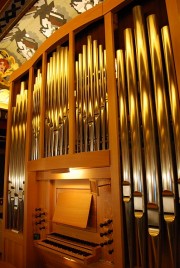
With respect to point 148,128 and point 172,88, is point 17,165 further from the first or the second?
point 172,88

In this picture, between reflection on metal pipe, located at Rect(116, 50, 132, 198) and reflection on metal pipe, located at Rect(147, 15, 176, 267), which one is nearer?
reflection on metal pipe, located at Rect(147, 15, 176, 267)

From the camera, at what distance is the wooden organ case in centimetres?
219

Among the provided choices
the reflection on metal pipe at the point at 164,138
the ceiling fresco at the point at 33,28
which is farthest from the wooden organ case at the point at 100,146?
the ceiling fresco at the point at 33,28

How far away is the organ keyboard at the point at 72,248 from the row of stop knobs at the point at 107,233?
14 centimetres

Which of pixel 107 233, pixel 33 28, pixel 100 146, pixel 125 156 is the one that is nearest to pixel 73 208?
pixel 107 233

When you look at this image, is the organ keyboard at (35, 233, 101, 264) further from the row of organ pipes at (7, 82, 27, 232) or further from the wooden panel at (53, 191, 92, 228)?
the row of organ pipes at (7, 82, 27, 232)

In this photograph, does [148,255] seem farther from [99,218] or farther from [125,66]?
[125,66]

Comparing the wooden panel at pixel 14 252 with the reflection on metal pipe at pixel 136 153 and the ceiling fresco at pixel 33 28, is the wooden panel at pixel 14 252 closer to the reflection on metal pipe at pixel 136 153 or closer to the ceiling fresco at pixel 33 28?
the reflection on metal pipe at pixel 136 153

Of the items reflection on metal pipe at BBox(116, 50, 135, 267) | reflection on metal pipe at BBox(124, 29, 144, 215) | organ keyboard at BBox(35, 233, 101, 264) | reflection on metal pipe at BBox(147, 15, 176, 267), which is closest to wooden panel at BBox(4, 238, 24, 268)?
organ keyboard at BBox(35, 233, 101, 264)

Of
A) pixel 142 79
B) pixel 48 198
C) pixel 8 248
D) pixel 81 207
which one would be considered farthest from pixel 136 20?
pixel 8 248

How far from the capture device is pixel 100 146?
2.84 metres

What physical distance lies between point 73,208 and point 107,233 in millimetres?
708

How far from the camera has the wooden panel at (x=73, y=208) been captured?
309 cm

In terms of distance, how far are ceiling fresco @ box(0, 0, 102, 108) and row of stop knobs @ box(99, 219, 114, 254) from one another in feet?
10.8
